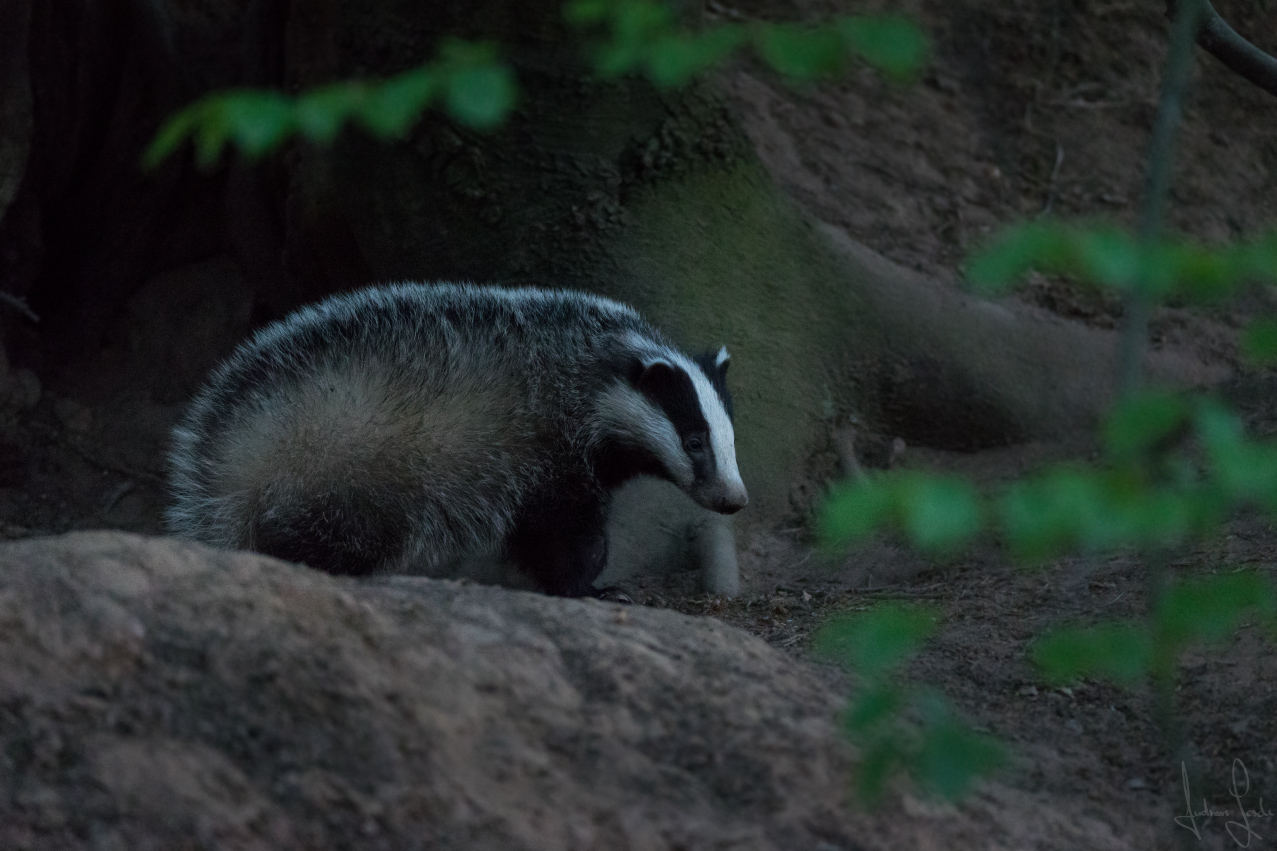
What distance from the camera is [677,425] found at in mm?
5254

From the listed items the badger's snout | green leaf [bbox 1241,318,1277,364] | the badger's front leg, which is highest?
green leaf [bbox 1241,318,1277,364]

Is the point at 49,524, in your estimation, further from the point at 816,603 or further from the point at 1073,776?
the point at 1073,776

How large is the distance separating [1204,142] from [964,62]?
5.26 feet

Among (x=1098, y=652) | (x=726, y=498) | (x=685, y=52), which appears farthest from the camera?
(x=726, y=498)

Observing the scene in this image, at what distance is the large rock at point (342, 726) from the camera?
254cm

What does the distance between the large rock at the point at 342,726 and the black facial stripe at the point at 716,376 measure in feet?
7.34

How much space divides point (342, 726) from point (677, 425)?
272cm

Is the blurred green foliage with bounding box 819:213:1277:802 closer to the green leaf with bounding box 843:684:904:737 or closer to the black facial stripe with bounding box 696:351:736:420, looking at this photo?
the green leaf with bounding box 843:684:904:737

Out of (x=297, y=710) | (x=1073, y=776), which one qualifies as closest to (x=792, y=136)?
(x=1073, y=776)

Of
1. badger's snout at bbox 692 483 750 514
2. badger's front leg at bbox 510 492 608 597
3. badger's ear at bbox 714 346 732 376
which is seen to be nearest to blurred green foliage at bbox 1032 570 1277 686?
badger's snout at bbox 692 483 750 514

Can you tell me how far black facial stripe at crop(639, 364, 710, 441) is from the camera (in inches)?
204

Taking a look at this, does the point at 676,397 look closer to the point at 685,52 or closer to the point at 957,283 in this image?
the point at 957,283

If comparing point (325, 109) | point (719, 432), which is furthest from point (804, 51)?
point (719, 432)

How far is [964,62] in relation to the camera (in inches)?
321
